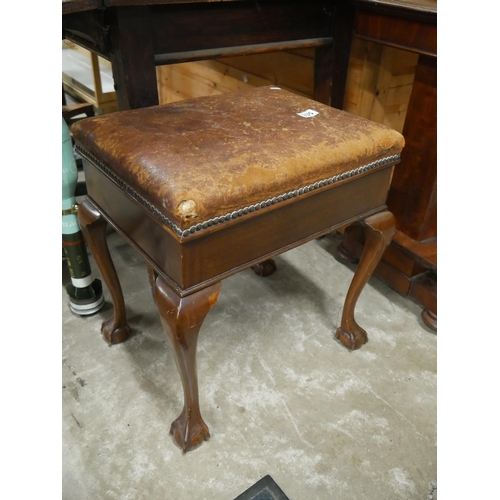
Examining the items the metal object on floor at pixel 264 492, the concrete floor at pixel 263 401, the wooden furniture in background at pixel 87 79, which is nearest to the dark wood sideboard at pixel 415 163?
the concrete floor at pixel 263 401

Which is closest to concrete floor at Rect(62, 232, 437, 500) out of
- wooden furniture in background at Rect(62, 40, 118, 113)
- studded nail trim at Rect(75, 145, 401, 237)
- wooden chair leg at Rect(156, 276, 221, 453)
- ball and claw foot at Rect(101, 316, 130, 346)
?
ball and claw foot at Rect(101, 316, 130, 346)

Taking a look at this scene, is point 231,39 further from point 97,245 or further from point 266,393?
point 266,393

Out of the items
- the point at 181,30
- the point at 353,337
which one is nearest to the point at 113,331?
the point at 353,337

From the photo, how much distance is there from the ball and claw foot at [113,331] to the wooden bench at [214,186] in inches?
10.5

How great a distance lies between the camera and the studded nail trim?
0.71 m

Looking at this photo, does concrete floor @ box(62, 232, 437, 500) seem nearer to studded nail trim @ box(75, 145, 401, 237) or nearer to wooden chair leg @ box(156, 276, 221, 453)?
wooden chair leg @ box(156, 276, 221, 453)

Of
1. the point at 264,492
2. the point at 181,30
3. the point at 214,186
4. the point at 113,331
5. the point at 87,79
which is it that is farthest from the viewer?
the point at 87,79

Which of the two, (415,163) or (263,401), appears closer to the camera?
(263,401)

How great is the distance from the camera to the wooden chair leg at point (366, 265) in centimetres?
105

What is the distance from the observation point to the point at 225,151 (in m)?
0.79

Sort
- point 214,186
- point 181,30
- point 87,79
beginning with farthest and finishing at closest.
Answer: point 87,79
point 181,30
point 214,186

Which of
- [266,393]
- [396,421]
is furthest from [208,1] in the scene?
[396,421]

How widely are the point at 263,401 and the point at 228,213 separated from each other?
1.84 feet

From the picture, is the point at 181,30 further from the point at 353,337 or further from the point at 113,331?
the point at 353,337
